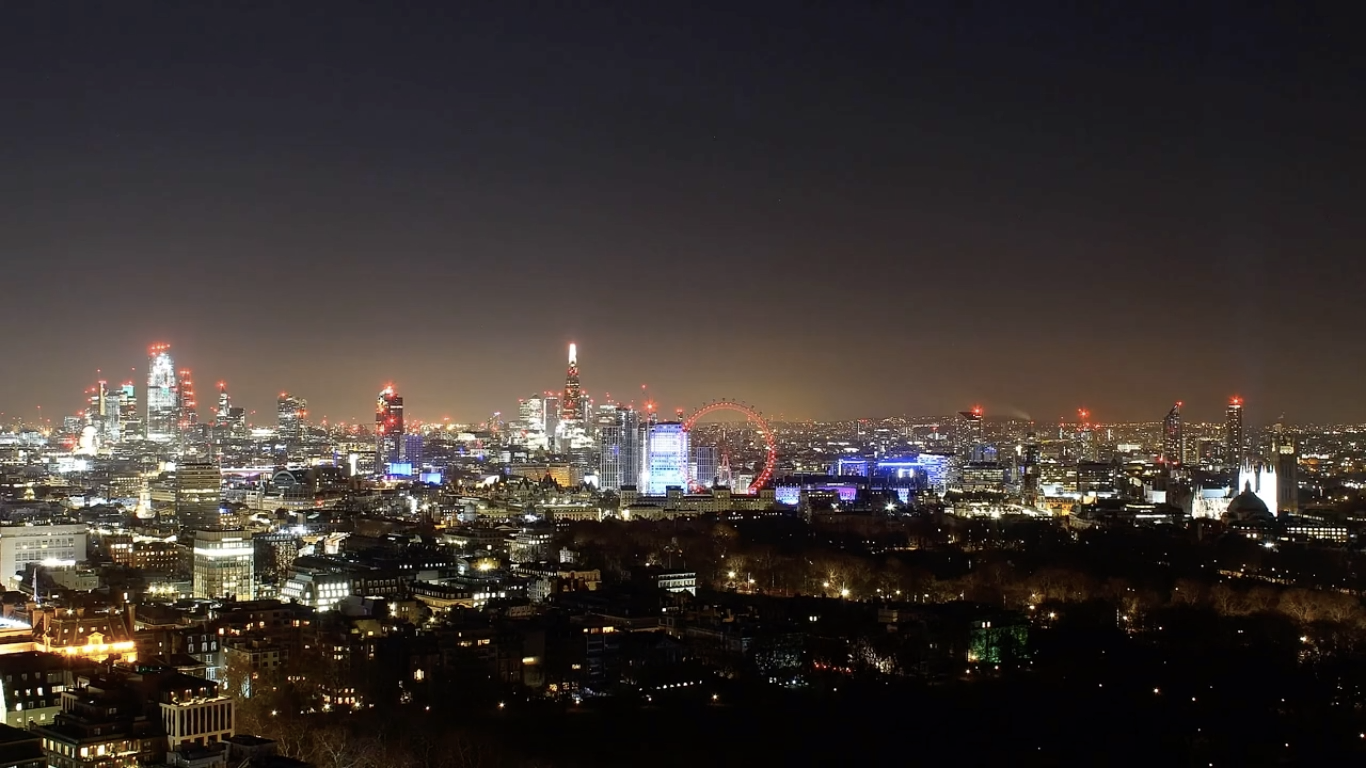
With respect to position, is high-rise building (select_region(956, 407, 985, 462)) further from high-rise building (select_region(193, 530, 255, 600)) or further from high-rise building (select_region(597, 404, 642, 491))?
high-rise building (select_region(193, 530, 255, 600))

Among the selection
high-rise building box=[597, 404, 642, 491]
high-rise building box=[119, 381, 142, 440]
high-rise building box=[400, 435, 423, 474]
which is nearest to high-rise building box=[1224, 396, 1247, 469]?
high-rise building box=[597, 404, 642, 491]

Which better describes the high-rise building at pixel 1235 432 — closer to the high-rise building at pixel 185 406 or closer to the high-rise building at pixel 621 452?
the high-rise building at pixel 621 452

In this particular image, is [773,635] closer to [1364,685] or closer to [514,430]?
[1364,685]

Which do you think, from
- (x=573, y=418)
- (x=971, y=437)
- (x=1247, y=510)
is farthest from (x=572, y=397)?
(x=1247, y=510)

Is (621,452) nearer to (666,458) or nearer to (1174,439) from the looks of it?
(666,458)

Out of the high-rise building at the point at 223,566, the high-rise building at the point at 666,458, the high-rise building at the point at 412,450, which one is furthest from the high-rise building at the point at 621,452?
the high-rise building at the point at 223,566

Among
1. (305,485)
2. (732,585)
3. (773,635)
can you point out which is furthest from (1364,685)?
(305,485)
